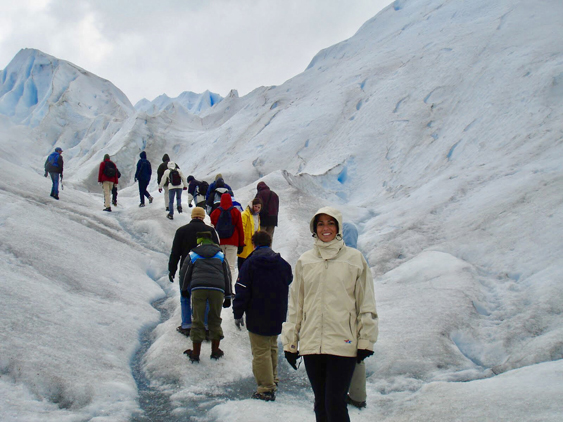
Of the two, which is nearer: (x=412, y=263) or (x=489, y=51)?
(x=412, y=263)

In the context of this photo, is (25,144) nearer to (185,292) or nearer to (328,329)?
(185,292)

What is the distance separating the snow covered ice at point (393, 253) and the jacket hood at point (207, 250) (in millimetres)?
1502

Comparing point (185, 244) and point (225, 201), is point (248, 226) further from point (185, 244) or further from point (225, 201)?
point (185, 244)

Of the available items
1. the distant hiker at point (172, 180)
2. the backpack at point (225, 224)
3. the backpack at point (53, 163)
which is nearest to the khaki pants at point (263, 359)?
the backpack at point (225, 224)

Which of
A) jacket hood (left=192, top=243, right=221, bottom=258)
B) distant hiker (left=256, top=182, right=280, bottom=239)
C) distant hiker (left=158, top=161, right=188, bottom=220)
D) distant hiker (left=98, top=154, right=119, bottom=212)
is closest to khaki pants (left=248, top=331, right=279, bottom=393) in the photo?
jacket hood (left=192, top=243, right=221, bottom=258)

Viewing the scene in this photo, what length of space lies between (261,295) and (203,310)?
1.26 meters

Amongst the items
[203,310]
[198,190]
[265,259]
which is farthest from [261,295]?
[198,190]

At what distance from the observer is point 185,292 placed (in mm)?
5559

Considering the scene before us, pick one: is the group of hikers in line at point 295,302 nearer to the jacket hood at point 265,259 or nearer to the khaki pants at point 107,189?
the jacket hood at point 265,259

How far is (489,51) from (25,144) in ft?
148

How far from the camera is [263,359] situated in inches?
181

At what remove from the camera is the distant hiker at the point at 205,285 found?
5.22 meters

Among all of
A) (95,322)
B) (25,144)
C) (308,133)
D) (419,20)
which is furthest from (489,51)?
(25,144)

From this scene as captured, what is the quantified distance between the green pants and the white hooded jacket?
208 cm
